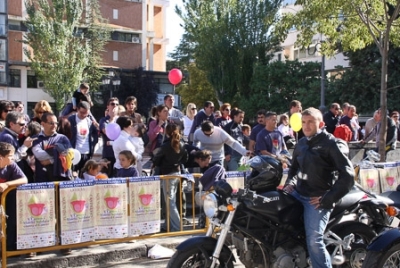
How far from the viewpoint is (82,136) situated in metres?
9.53

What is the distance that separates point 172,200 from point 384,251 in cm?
352

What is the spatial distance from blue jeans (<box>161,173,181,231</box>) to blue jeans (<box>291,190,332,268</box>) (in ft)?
9.94

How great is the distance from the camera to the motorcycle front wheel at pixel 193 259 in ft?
16.0

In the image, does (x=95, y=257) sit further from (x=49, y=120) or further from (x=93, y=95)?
(x=93, y=95)

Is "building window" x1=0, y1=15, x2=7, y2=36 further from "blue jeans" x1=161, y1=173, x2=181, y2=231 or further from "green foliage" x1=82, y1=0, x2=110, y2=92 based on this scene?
"blue jeans" x1=161, y1=173, x2=181, y2=231

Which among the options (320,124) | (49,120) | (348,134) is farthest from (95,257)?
(348,134)

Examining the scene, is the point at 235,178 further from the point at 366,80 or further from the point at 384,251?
the point at 366,80

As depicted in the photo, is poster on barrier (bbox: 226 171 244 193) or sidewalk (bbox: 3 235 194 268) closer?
sidewalk (bbox: 3 235 194 268)

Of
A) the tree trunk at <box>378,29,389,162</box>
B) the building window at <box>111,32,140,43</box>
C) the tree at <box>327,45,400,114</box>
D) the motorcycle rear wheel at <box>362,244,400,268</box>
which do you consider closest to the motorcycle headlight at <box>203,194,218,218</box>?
the motorcycle rear wheel at <box>362,244,400,268</box>

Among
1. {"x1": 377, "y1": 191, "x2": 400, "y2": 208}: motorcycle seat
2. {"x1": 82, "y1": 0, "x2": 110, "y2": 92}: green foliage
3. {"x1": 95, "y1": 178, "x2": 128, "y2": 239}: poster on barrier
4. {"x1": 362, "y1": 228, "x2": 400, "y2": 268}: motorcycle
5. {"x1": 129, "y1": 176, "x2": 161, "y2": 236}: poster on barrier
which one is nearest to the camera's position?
{"x1": 362, "y1": 228, "x2": 400, "y2": 268}: motorcycle

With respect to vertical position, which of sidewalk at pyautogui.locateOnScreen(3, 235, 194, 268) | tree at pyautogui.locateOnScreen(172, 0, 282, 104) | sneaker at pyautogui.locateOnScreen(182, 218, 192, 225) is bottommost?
sidewalk at pyautogui.locateOnScreen(3, 235, 194, 268)

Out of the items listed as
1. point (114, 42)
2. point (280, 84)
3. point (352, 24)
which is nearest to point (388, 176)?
point (352, 24)

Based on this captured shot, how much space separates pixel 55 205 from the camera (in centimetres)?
680

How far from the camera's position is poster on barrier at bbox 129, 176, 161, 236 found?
7.45 metres
